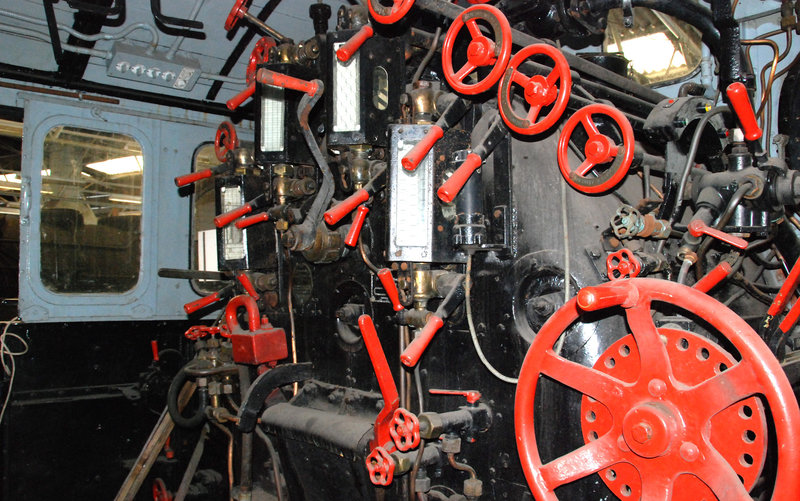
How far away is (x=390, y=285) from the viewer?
187cm

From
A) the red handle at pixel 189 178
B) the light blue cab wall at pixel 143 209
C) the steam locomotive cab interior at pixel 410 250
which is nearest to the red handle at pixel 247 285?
the steam locomotive cab interior at pixel 410 250

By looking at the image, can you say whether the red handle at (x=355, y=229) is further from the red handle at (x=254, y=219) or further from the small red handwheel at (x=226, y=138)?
the small red handwheel at (x=226, y=138)

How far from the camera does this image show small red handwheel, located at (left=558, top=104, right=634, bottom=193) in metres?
1.49

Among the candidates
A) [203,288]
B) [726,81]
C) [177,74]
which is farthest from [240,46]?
[726,81]

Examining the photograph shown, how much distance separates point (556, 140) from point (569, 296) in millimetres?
546

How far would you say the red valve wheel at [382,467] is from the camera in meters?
1.64

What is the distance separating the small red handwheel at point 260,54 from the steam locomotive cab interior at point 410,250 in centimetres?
2

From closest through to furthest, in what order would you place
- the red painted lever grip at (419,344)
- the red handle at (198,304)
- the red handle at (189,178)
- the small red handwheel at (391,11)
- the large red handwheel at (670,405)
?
the large red handwheel at (670,405) → the red painted lever grip at (419,344) → the small red handwheel at (391,11) → the red handle at (198,304) → the red handle at (189,178)

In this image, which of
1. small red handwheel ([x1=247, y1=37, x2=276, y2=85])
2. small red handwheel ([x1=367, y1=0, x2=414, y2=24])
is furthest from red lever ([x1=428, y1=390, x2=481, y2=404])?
small red handwheel ([x1=247, y1=37, x2=276, y2=85])

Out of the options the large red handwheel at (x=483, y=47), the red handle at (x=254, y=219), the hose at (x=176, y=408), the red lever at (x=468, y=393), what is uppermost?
the large red handwheel at (x=483, y=47)

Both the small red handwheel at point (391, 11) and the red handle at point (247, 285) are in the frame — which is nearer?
the small red handwheel at point (391, 11)

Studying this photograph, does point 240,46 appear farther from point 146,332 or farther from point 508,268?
point 508,268

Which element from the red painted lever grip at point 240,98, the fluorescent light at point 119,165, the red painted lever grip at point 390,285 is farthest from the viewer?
the fluorescent light at point 119,165

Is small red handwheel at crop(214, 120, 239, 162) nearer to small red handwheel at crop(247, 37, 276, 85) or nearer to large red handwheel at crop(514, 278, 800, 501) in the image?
small red handwheel at crop(247, 37, 276, 85)
